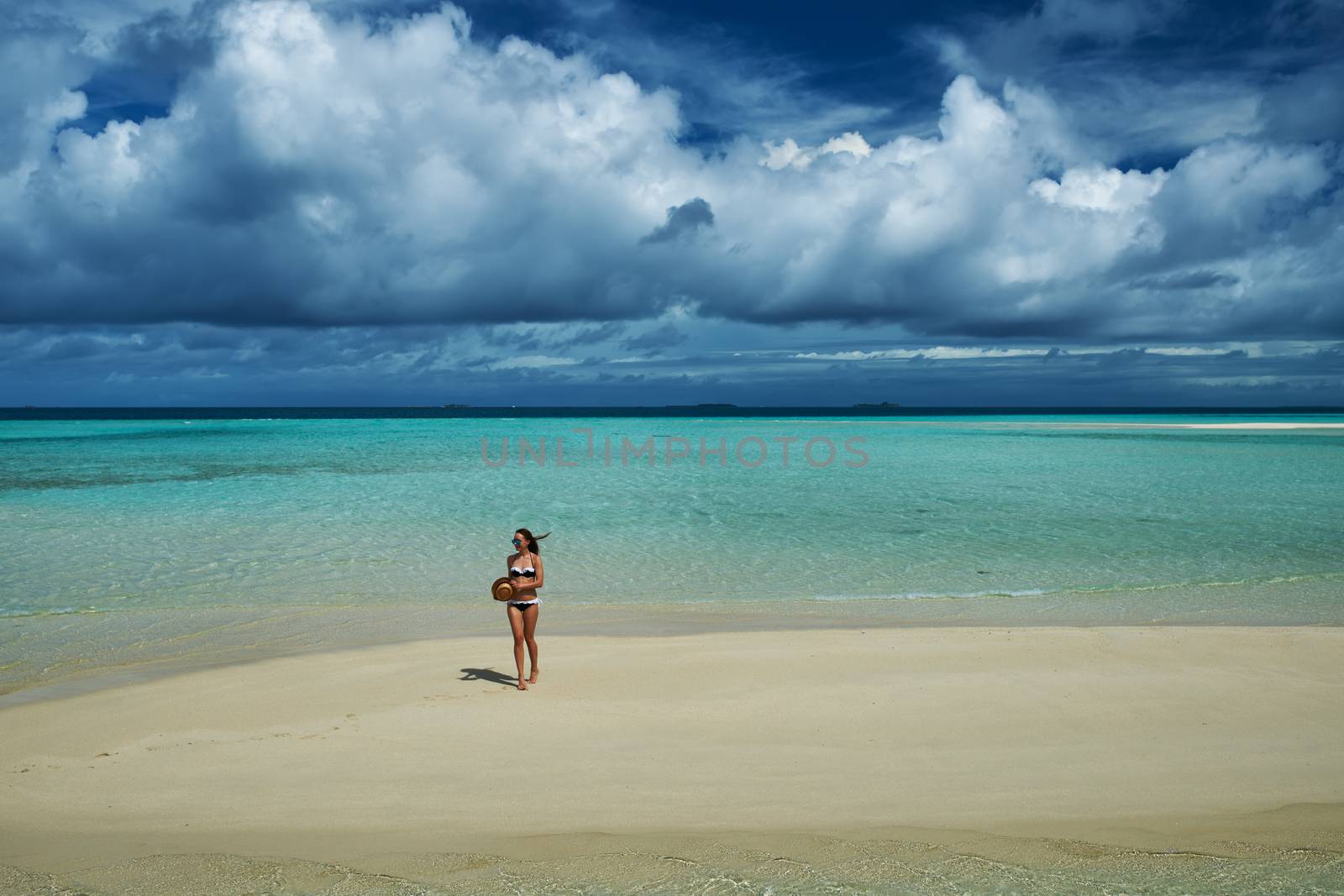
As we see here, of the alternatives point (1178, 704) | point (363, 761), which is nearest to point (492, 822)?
point (363, 761)

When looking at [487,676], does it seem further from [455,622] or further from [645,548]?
[645,548]

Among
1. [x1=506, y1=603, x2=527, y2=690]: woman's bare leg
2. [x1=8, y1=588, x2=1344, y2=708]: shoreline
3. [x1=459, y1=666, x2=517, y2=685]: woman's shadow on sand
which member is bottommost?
[x1=8, y1=588, x2=1344, y2=708]: shoreline

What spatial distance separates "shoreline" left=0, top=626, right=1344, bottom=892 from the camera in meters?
5.61

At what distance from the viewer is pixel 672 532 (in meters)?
20.1

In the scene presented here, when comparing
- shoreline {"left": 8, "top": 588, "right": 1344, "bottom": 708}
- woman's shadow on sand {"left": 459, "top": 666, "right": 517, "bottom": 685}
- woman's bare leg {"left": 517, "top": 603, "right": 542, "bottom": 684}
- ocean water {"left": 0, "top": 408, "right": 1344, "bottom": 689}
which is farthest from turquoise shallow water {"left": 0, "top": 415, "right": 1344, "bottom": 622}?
woman's bare leg {"left": 517, "top": 603, "right": 542, "bottom": 684}

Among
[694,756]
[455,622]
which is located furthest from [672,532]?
[694,756]

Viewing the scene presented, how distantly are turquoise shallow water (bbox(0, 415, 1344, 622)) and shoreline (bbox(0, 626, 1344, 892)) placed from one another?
473cm

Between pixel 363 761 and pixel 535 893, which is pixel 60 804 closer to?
pixel 363 761

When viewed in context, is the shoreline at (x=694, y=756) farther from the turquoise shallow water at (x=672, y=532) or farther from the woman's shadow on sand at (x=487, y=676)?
the turquoise shallow water at (x=672, y=532)

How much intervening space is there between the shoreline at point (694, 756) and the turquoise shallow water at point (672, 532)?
15.5 ft

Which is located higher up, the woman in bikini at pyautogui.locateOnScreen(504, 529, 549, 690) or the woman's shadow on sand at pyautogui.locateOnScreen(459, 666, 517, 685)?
the woman in bikini at pyautogui.locateOnScreen(504, 529, 549, 690)

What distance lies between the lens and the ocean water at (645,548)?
41.3ft

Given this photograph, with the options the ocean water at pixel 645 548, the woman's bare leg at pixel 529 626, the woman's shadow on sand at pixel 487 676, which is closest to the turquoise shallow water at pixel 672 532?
the ocean water at pixel 645 548

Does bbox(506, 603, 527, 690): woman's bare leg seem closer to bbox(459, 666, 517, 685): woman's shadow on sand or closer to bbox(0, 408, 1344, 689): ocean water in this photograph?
bbox(459, 666, 517, 685): woman's shadow on sand
